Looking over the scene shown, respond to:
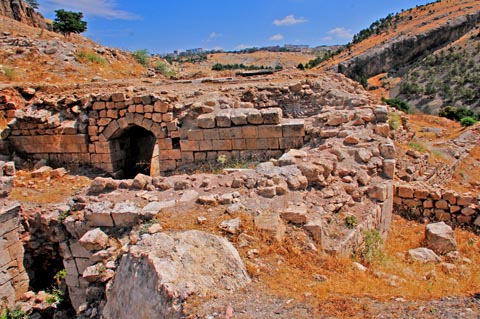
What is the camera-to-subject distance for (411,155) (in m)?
9.84

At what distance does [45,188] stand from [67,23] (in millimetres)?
22964

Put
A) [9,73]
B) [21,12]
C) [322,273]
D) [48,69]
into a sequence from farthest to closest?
[21,12] < [48,69] < [9,73] < [322,273]

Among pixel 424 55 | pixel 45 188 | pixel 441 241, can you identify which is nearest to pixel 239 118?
pixel 441 241

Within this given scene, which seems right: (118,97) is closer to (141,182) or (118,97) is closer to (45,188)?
(45,188)

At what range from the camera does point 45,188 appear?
8938 millimetres

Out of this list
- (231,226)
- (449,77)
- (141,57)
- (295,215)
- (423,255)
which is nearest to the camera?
(231,226)

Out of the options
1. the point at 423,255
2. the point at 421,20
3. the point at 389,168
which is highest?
the point at 421,20

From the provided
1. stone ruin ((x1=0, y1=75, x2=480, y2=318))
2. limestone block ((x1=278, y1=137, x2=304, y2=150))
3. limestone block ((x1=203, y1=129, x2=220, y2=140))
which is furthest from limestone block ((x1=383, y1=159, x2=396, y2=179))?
limestone block ((x1=203, y1=129, x2=220, y2=140))

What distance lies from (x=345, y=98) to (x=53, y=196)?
7.80 metres

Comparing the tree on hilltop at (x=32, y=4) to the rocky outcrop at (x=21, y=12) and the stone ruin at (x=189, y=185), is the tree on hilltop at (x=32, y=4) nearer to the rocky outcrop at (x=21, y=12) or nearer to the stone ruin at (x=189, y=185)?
the rocky outcrop at (x=21, y=12)

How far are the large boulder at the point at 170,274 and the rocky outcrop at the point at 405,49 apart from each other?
4709 cm

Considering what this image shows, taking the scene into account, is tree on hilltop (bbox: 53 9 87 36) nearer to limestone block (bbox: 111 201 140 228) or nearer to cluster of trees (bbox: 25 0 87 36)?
cluster of trees (bbox: 25 0 87 36)

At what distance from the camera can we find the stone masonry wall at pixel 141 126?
8.64 meters

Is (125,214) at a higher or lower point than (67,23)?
lower
